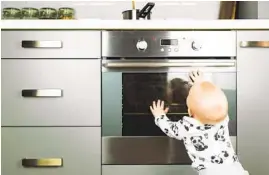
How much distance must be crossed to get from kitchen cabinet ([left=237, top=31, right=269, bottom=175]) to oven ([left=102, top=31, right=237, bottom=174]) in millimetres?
30

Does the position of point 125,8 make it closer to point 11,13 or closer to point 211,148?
point 11,13

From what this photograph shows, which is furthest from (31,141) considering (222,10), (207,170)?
(222,10)

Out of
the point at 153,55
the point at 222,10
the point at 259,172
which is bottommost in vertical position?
the point at 259,172

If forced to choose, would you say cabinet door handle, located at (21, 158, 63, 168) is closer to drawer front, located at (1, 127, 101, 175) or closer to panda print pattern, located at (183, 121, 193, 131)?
drawer front, located at (1, 127, 101, 175)

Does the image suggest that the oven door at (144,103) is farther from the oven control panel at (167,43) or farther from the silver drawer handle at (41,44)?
the silver drawer handle at (41,44)

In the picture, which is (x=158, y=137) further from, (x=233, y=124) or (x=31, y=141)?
(x=31, y=141)

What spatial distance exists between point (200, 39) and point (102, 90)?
0.45m

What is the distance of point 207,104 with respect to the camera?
1687mm

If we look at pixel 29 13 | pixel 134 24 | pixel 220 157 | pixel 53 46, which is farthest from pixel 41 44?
pixel 220 157

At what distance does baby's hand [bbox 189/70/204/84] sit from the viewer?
6.00 ft

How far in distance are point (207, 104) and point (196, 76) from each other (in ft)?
0.66

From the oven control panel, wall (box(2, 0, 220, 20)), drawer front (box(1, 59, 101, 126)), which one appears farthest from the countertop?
wall (box(2, 0, 220, 20))

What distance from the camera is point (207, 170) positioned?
1.71 metres

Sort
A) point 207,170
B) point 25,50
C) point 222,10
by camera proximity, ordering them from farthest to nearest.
→ point 222,10 → point 25,50 → point 207,170
